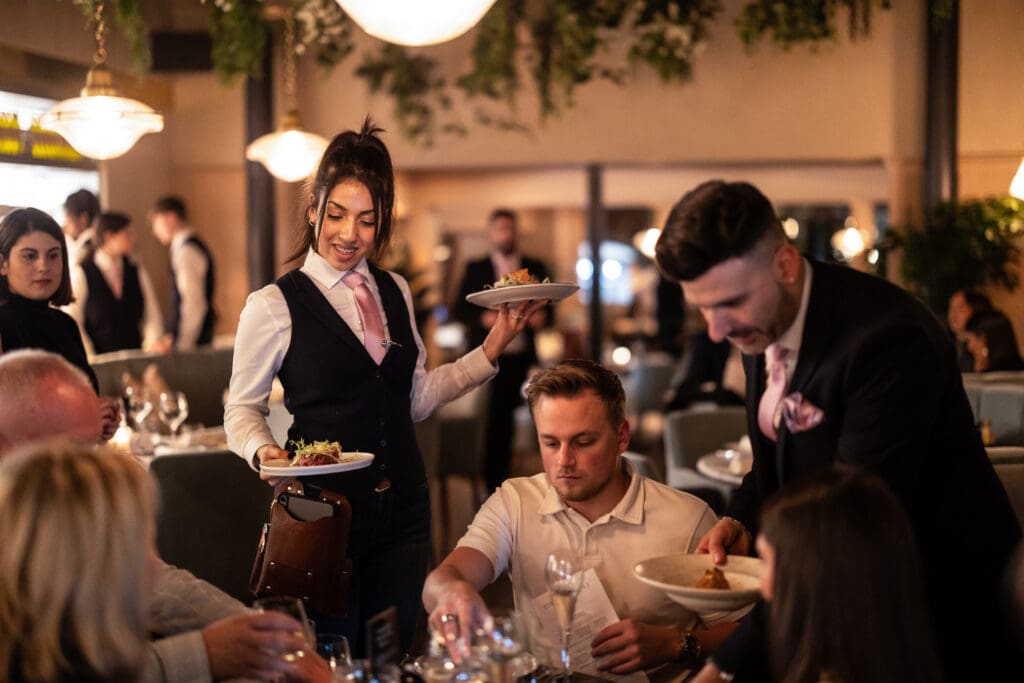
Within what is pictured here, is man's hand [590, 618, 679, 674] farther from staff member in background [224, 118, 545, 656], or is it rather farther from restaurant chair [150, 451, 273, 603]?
restaurant chair [150, 451, 273, 603]

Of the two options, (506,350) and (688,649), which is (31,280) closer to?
(688,649)

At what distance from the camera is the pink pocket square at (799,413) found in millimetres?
1969

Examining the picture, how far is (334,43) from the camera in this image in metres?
8.30

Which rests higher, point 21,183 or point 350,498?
point 21,183

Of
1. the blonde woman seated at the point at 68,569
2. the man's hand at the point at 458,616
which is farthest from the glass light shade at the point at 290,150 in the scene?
the blonde woman seated at the point at 68,569

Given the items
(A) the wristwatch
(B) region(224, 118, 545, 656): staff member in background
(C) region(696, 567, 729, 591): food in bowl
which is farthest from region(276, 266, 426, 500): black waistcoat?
(C) region(696, 567, 729, 591): food in bowl

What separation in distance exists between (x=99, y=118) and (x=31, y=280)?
3.57ft

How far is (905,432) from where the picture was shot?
192 cm

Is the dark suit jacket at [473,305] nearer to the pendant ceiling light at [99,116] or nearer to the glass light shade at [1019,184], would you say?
the pendant ceiling light at [99,116]

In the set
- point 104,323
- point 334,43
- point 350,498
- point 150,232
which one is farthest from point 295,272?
point 150,232

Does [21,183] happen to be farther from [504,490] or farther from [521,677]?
[521,677]

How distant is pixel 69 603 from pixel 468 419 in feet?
16.5

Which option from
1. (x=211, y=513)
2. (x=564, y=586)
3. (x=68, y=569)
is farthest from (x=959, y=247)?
(x=68, y=569)

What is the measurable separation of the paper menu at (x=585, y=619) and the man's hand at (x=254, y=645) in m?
0.66
